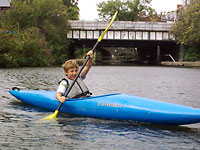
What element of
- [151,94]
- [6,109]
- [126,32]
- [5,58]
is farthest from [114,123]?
[126,32]

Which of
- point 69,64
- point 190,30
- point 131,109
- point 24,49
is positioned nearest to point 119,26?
point 190,30

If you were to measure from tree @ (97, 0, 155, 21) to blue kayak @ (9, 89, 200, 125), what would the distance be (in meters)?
71.7

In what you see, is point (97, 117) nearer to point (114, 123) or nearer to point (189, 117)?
point (114, 123)

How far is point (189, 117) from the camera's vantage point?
6387 mm

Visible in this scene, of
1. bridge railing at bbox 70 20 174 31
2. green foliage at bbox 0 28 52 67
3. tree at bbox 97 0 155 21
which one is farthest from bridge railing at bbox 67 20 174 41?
tree at bbox 97 0 155 21

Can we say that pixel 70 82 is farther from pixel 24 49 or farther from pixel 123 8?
pixel 123 8

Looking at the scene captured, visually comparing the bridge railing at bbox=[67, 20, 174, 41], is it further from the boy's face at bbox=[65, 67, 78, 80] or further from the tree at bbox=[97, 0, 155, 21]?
the boy's face at bbox=[65, 67, 78, 80]

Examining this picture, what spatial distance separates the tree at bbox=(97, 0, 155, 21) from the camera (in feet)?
256

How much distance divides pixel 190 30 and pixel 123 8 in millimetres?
36801

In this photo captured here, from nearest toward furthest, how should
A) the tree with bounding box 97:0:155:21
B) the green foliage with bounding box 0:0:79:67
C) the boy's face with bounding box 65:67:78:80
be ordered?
the boy's face with bounding box 65:67:78:80 → the green foliage with bounding box 0:0:79:67 → the tree with bounding box 97:0:155:21

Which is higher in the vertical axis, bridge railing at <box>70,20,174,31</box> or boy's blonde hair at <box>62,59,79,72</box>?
bridge railing at <box>70,20,174,31</box>

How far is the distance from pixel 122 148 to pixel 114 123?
70.0 inches

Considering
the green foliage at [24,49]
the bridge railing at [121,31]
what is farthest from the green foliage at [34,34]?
the bridge railing at [121,31]

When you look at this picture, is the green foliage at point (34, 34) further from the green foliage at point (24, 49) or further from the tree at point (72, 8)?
the tree at point (72, 8)
